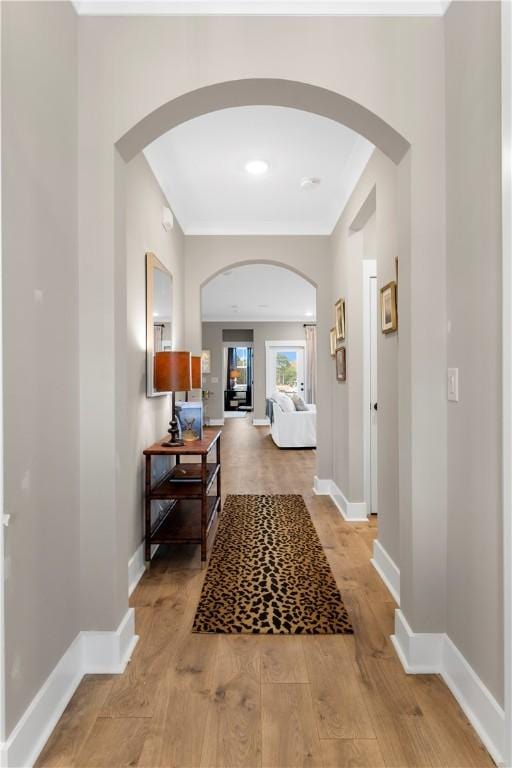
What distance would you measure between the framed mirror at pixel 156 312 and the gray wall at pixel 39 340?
3.79 feet

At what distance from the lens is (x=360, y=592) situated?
2.32 m

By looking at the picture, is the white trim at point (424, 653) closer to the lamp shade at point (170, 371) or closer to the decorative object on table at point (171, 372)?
the decorative object on table at point (171, 372)

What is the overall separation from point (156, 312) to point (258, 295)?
5.34 meters

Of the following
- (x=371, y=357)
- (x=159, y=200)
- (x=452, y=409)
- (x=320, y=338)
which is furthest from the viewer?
(x=320, y=338)

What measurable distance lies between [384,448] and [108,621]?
5.63ft

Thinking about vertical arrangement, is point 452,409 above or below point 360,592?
above

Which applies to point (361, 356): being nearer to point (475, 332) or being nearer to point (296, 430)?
point (475, 332)

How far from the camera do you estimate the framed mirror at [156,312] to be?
282 cm

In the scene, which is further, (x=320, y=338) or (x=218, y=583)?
(x=320, y=338)

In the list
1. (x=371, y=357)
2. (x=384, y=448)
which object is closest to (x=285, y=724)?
(x=384, y=448)

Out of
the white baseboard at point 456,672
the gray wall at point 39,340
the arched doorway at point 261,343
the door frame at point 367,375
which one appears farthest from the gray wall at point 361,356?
the arched doorway at point 261,343

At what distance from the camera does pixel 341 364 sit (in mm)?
3760

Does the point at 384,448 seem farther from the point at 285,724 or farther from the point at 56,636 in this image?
the point at 56,636

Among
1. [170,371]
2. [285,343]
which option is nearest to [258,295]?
[285,343]
